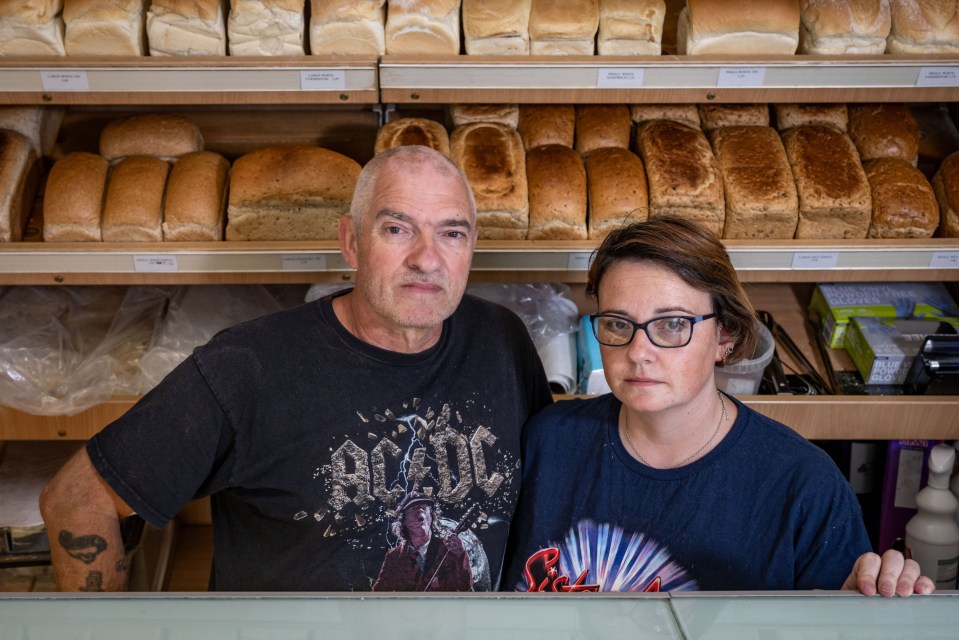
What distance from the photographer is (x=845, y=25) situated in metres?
2.45

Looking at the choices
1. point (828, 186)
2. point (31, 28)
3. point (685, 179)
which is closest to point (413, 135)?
point (685, 179)

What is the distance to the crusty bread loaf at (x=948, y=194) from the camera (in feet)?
8.41

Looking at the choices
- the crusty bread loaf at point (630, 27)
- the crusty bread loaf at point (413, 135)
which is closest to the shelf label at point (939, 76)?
the crusty bread loaf at point (630, 27)

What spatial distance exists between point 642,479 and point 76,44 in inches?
76.5

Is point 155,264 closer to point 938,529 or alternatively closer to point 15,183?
point 15,183

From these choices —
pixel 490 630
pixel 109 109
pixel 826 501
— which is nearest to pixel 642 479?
pixel 826 501

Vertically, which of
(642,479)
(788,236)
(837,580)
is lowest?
(837,580)

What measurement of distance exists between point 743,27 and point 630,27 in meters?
0.32

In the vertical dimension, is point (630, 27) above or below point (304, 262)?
above

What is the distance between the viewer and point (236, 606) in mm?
1093

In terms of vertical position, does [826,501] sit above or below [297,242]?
below

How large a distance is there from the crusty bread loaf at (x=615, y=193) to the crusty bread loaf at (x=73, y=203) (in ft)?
4.75

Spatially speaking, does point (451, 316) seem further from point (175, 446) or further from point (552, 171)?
point (552, 171)

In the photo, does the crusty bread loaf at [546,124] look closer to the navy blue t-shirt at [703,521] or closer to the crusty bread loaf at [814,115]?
the crusty bread loaf at [814,115]
